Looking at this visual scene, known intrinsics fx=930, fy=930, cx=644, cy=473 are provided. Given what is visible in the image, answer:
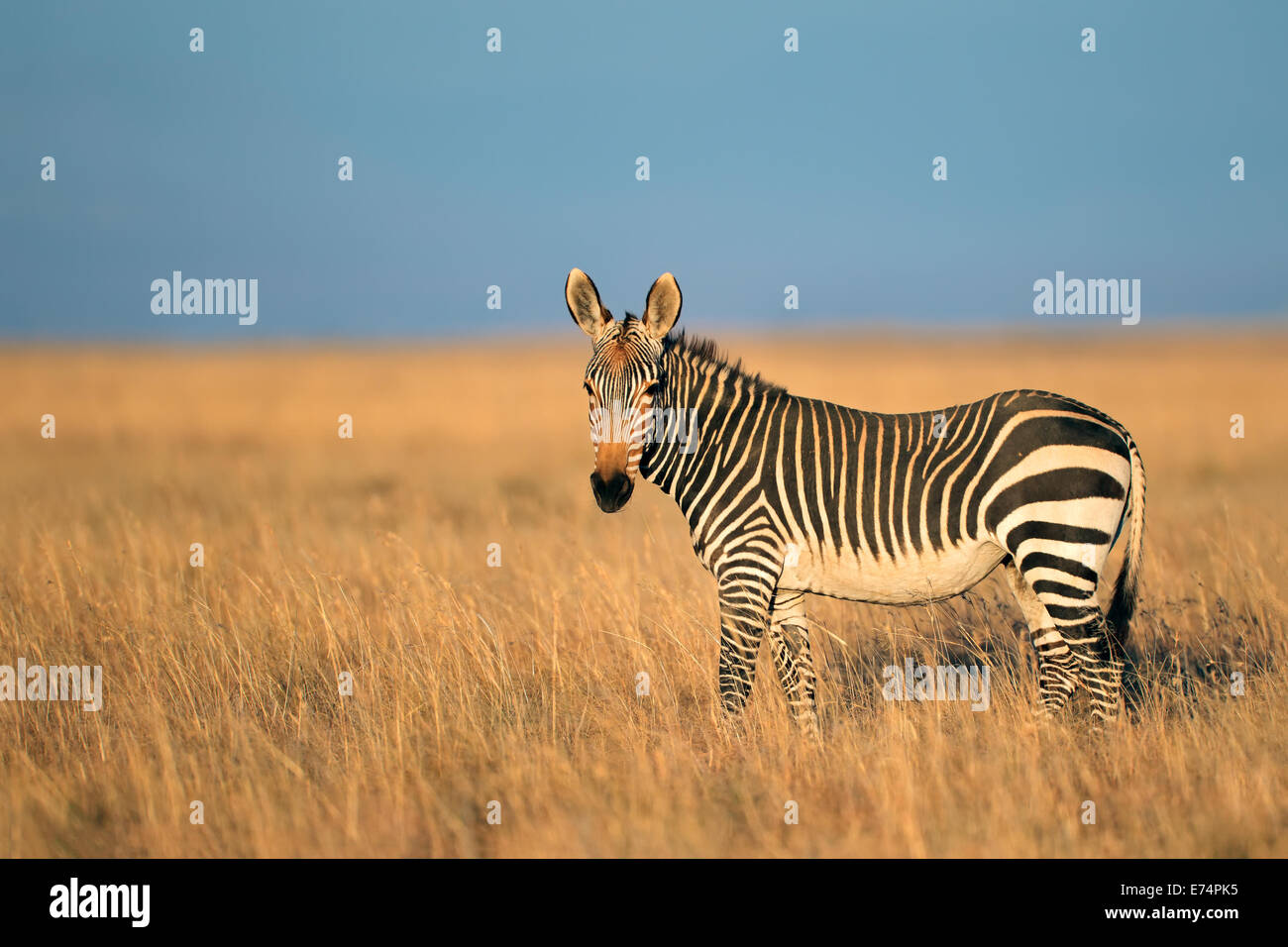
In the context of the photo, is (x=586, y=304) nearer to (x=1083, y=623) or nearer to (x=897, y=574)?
(x=897, y=574)

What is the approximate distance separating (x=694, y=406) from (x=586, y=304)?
0.97 metres

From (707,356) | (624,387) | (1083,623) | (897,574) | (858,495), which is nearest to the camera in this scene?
(1083,623)

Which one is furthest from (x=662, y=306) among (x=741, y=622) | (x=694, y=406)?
(x=741, y=622)

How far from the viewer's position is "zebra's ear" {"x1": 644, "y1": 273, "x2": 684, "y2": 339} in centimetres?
570

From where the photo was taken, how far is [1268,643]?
707cm

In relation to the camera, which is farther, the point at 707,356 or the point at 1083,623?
the point at 707,356

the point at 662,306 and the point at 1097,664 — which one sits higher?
the point at 662,306

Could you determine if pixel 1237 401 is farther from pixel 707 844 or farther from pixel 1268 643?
pixel 707 844

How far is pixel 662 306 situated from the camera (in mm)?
5828

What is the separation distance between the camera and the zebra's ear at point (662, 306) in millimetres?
5698

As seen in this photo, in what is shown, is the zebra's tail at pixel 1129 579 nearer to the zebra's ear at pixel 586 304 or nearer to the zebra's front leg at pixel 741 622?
the zebra's front leg at pixel 741 622

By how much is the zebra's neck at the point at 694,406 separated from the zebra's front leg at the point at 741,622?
0.68 metres

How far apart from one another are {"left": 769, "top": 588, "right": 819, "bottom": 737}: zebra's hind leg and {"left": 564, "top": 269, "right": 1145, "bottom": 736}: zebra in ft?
0.04

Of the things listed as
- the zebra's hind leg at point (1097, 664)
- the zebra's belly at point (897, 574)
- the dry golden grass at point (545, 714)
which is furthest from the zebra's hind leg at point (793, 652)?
the zebra's hind leg at point (1097, 664)
